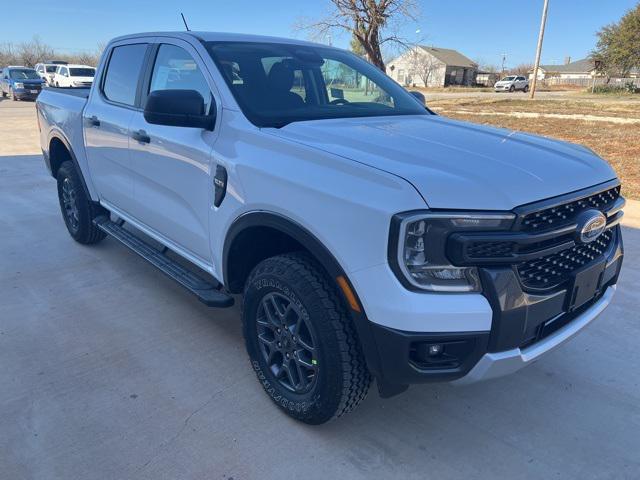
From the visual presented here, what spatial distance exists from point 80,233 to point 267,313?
3134 millimetres

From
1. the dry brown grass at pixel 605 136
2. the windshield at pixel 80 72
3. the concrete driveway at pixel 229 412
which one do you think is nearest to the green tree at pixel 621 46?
the dry brown grass at pixel 605 136

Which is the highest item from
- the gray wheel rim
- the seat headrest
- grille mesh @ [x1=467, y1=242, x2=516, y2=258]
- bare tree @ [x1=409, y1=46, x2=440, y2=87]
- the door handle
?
bare tree @ [x1=409, y1=46, x2=440, y2=87]

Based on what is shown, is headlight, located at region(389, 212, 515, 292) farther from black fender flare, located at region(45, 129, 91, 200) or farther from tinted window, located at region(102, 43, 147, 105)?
black fender flare, located at region(45, 129, 91, 200)

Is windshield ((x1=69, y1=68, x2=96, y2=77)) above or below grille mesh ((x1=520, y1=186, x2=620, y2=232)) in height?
above

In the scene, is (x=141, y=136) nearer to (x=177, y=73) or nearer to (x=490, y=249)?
(x=177, y=73)

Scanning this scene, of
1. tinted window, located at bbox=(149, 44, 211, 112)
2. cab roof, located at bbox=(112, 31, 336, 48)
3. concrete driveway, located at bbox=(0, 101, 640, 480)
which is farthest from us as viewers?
cab roof, located at bbox=(112, 31, 336, 48)

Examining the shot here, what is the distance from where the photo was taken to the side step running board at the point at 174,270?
2971mm

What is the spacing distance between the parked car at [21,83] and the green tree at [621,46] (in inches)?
1830

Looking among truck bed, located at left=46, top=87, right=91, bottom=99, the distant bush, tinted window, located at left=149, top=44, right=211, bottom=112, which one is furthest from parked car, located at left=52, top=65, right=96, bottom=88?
the distant bush

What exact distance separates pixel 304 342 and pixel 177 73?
6.48 ft

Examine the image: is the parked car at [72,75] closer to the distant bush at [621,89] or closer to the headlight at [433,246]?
the headlight at [433,246]

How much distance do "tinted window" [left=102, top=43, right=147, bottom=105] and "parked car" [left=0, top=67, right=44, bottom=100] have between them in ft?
89.2

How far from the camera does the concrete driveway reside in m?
2.37

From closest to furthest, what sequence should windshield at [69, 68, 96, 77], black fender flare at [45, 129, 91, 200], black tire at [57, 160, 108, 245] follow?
black fender flare at [45, 129, 91, 200] < black tire at [57, 160, 108, 245] < windshield at [69, 68, 96, 77]
